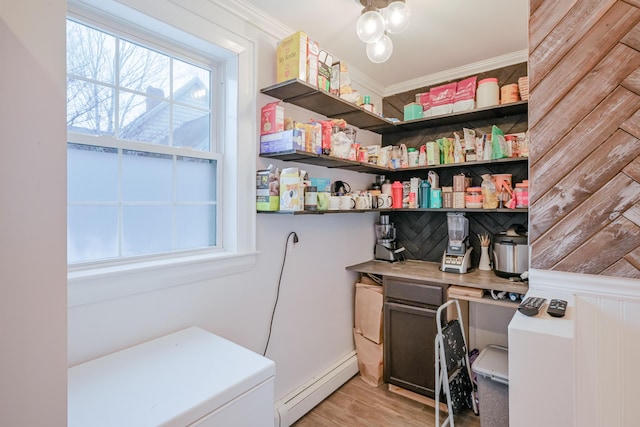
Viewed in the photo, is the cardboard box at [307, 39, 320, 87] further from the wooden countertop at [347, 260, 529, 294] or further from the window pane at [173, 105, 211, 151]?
the wooden countertop at [347, 260, 529, 294]

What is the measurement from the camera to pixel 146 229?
1579 millimetres

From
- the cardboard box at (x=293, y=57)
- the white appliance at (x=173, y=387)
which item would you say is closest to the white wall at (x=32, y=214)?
the white appliance at (x=173, y=387)

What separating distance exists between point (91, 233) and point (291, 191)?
3.20 feet

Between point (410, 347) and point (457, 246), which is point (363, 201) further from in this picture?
point (410, 347)

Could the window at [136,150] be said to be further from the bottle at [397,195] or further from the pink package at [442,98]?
the pink package at [442,98]

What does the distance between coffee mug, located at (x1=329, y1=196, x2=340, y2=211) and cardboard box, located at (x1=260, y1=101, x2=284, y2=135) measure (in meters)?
0.58

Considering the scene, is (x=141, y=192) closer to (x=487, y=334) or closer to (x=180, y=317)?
(x=180, y=317)

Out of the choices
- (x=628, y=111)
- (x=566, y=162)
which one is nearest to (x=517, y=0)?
(x=628, y=111)

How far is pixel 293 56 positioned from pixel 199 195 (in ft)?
3.24

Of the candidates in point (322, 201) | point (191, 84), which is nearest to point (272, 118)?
point (191, 84)

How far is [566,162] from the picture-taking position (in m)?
1.55

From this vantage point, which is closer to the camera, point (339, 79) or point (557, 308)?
point (557, 308)

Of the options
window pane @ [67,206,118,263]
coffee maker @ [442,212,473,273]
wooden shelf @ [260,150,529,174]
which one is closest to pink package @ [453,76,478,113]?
wooden shelf @ [260,150,529,174]

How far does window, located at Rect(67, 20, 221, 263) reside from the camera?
1.36m
